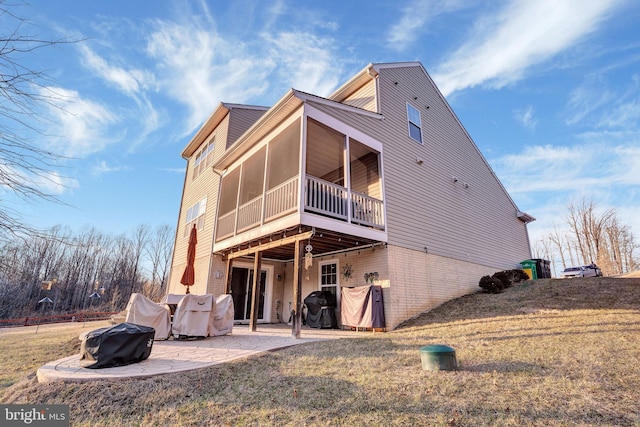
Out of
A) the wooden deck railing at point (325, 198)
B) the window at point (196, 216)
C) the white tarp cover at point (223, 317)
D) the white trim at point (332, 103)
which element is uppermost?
the white trim at point (332, 103)

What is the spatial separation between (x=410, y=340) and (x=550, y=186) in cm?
2886

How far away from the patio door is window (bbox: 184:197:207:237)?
3.03m

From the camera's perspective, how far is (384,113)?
10617 millimetres

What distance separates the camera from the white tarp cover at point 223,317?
778cm

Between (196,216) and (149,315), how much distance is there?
8046 millimetres

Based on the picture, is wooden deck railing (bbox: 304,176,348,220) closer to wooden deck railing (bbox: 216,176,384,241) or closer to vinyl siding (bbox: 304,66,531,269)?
wooden deck railing (bbox: 216,176,384,241)

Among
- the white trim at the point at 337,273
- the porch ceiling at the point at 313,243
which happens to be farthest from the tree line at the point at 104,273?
the white trim at the point at 337,273

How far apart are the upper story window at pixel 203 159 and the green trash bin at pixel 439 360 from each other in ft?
43.0

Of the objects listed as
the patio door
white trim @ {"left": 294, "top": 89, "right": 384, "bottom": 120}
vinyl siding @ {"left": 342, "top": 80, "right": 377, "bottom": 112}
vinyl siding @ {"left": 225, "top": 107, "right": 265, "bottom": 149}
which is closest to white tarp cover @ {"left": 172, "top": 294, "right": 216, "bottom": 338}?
the patio door

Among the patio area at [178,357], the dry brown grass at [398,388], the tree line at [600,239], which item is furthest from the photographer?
the tree line at [600,239]

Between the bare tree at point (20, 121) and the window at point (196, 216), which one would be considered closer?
the bare tree at point (20, 121)

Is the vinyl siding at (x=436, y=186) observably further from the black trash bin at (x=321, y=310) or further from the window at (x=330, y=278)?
the black trash bin at (x=321, y=310)

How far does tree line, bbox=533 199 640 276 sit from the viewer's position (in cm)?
2441

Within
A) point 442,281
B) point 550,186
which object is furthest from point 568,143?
point 442,281
